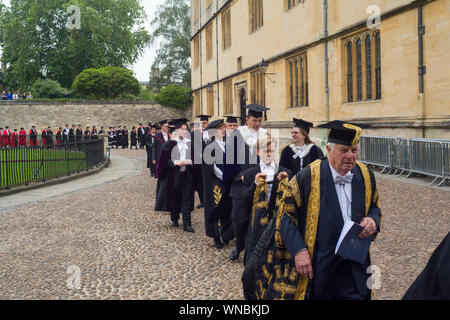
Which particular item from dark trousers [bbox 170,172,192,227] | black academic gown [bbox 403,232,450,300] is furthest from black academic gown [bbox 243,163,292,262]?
dark trousers [bbox 170,172,192,227]

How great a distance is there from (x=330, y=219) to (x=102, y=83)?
1599 inches

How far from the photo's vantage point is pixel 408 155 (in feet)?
38.3

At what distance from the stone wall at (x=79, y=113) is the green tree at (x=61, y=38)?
24.2 ft

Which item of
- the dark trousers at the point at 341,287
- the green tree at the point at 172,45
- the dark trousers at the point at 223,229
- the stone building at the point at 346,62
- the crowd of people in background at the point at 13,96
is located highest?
the green tree at the point at 172,45

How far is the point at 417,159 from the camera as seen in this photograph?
Result: 11.1m

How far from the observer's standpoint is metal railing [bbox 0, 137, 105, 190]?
38.1 ft

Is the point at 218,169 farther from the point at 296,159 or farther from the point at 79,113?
the point at 79,113

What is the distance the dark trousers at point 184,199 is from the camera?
22.4 ft

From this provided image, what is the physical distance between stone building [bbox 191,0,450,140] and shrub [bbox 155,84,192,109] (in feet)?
44.4

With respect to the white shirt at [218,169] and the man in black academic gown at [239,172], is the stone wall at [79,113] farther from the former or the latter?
the man in black academic gown at [239,172]

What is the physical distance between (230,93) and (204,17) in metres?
8.04

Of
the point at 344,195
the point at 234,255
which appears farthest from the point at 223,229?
the point at 344,195

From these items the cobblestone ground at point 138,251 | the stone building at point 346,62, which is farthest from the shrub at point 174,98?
the cobblestone ground at point 138,251

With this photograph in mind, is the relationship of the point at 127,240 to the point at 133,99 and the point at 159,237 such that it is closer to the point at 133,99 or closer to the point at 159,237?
the point at 159,237
